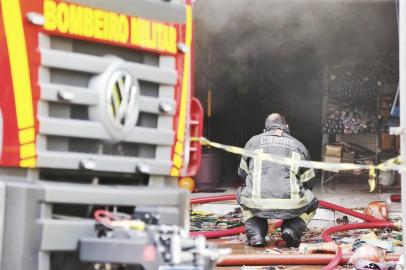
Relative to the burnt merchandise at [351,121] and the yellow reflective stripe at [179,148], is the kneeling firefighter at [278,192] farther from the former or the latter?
the burnt merchandise at [351,121]

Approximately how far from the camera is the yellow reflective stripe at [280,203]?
25.4 feet

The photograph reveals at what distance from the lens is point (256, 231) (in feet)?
26.0

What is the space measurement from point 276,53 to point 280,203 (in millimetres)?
6326

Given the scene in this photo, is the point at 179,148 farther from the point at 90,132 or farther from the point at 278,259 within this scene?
the point at 278,259

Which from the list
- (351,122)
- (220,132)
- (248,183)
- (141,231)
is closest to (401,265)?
(248,183)

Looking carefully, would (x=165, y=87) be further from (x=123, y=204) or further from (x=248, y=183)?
(x=248, y=183)

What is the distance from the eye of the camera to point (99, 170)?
3570 mm

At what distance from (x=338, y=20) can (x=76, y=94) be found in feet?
32.5

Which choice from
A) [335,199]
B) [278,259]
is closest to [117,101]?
[278,259]

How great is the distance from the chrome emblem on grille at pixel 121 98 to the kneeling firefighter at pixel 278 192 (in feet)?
14.3

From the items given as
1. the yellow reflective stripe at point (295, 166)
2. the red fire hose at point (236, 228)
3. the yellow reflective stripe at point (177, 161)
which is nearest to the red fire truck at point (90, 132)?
the yellow reflective stripe at point (177, 161)

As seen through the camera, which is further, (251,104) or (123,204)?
(251,104)

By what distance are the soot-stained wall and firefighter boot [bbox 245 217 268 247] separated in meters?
4.39

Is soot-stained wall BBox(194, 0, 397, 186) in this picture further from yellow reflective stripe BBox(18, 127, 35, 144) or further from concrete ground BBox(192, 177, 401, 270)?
yellow reflective stripe BBox(18, 127, 35, 144)
